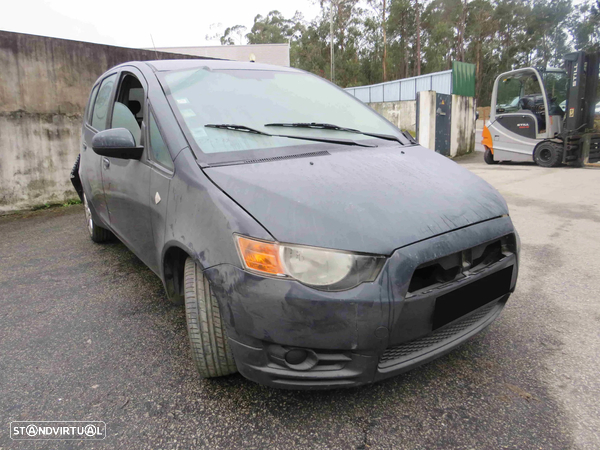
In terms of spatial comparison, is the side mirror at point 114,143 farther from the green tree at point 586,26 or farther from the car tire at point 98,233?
the green tree at point 586,26

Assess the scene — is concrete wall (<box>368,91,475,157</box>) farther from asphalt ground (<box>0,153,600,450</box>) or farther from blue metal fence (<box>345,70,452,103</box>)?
asphalt ground (<box>0,153,600,450</box>)

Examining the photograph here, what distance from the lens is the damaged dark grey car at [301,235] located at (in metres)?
1.59

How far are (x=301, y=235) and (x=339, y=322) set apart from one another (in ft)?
1.15

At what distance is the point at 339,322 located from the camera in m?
1.57

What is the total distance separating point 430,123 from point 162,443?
12153 mm

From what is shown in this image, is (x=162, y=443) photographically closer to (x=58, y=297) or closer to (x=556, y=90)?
(x=58, y=297)

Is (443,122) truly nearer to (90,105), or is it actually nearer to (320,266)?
(90,105)

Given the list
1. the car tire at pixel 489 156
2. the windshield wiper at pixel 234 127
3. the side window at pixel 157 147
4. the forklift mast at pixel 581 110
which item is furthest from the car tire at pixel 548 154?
the side window at pixel 157 147

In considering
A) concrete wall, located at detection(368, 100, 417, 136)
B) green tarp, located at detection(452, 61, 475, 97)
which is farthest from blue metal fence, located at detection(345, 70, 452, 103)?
concrete wall, located at detection(368, 100, 417, 136)

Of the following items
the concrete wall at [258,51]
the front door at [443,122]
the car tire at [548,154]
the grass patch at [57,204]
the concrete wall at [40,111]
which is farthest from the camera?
the concrete wall at [258,51]

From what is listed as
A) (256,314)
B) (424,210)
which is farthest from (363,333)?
(424,210)

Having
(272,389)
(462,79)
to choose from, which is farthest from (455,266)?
(462,79)

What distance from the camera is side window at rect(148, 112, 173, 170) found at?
7.15 feet

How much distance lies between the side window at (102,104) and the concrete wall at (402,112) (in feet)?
46.1
